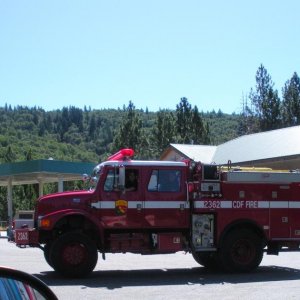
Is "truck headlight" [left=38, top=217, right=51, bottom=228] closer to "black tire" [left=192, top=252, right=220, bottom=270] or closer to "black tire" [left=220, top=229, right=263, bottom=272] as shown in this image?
"black tire" [left=192, top=252, right=220, bottom=270]

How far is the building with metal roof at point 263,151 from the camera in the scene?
30.1 metres

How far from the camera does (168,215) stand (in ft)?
44.3

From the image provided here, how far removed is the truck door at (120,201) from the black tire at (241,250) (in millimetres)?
2280

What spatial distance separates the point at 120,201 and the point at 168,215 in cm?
119

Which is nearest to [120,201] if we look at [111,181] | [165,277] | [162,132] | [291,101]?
[111,181]

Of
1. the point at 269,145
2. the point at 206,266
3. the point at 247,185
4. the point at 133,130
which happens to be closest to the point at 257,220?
the point at 247,185

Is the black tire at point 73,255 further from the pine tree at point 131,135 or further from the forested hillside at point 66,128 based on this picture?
the forested hillside at point 66,128

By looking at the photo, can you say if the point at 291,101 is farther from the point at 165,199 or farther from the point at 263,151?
the point at 165,199

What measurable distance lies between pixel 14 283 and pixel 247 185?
1131 centimetres

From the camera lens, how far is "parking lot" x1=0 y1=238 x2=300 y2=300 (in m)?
10.6

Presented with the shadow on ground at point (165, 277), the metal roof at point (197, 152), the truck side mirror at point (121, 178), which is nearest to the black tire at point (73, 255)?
the shadow on ground at point (165, 277)

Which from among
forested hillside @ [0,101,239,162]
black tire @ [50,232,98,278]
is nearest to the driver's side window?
black tire @ [50,232,98,278]

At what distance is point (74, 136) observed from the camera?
570 ft

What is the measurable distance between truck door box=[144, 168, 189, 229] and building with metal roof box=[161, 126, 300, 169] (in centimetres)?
1501
